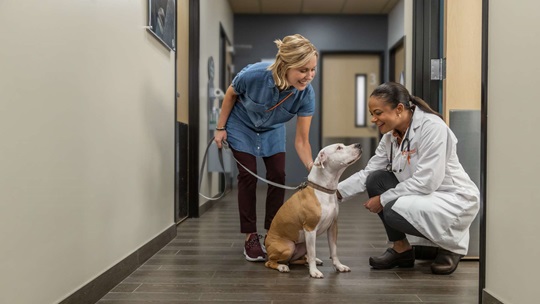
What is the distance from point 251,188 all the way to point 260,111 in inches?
16.7

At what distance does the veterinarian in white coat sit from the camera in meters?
2.19

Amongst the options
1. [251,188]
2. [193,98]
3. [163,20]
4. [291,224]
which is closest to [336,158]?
[291,224]

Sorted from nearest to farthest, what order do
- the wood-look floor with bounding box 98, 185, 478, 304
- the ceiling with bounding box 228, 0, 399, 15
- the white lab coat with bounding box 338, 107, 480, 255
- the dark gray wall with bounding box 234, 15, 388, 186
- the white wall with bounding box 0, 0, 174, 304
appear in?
the white wall with bounding box 0, 0, 174, 304
the wood-look floor with bounding box 98, 185, 478, 304
the white lab coat with bounding box 338, 107, 480, 255
the ceiling with bounding box 228, 0, 399, 15
the dark gray wall with bounding box 234, 15, 388, 186

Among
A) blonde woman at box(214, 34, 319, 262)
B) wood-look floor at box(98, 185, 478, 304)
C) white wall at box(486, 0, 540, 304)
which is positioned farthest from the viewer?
blonde woman at box(214, 34, 319, 262)

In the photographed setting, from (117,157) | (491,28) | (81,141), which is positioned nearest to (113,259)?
(117,157)

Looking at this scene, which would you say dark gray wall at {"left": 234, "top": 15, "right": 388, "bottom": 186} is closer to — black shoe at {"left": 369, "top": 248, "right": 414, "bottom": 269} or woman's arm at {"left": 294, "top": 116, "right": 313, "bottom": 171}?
woman's arm at {"left": 294, "top": 116, "right": 313, "bottom": 171}

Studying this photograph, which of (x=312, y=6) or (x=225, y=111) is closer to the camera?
(x=225, y=111)

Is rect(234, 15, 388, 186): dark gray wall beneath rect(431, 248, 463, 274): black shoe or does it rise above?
above

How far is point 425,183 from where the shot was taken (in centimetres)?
218

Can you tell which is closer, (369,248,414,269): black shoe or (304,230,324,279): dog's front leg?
(304,230,324,279): dog's front leg

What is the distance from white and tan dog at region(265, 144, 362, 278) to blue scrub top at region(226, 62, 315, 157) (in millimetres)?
390

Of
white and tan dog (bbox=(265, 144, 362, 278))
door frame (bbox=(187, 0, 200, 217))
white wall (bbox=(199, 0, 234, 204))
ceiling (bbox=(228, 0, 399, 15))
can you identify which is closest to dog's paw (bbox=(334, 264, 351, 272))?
white and tan dog (bbox=(265, 144, 362, 278))

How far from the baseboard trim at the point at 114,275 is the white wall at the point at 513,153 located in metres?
1.37

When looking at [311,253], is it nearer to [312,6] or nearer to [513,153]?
[513,153]
